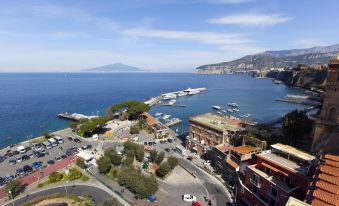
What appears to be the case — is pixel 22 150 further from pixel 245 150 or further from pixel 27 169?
pixel 245 150

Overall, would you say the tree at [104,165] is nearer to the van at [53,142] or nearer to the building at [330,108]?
the van at [53,142]

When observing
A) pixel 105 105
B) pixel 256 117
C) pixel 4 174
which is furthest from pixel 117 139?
pixel 105 105

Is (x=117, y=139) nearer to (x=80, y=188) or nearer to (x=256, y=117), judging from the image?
(x=80, y=188)

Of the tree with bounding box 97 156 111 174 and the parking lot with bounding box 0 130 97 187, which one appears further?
the parking lot with bounding box 0 130 97 187

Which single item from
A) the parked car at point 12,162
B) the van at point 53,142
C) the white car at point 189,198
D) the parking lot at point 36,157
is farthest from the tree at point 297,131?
the parked car at point 12,162

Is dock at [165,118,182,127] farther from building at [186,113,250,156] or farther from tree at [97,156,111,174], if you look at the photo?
tree at [97,156,111,174]

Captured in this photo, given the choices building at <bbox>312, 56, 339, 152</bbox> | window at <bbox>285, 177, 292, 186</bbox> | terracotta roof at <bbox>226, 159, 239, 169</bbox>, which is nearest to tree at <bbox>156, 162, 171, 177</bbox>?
terracotta roof at <bbox>226, 159, 239, 169</bbox>

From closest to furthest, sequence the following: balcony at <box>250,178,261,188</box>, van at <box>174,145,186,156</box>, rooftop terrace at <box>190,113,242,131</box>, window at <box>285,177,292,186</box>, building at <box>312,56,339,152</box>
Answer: window at <box>285,177,292,186</box>
balcony at <box>250,178,261,188</box>
building at <box>312,56,339,152</box>
rooftop terrace at <box>190,113,242,131</box>
van at <box>174,145,186,156</box>
